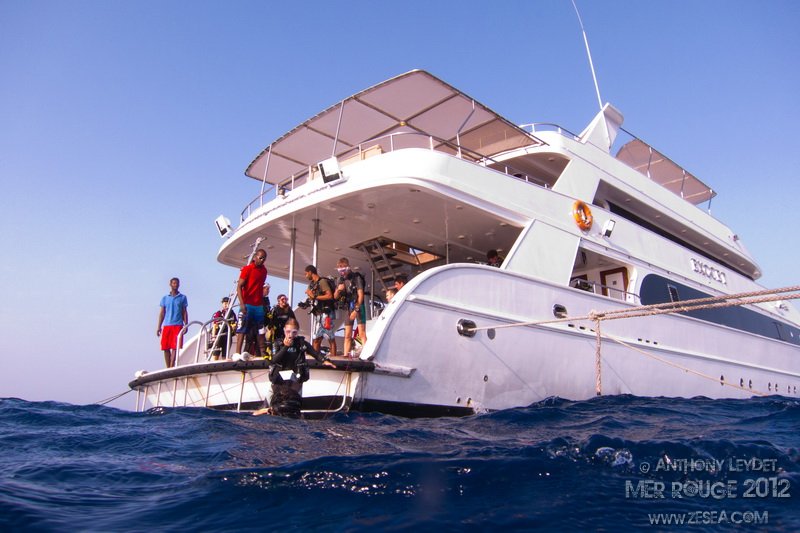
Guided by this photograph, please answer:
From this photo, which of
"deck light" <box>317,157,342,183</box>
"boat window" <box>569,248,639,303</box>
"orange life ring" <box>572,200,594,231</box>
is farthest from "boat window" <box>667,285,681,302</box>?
"deck light" <box>317,157,342,183</box>

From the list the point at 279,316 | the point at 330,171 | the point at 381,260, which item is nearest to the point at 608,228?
the point at 381,260

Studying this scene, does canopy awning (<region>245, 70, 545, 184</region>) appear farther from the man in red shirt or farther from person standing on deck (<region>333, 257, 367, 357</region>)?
the man in red shirt

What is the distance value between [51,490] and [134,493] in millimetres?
496

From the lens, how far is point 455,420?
20.2ft

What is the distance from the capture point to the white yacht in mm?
6648

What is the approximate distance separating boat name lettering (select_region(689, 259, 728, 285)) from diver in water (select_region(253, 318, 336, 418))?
31.0 ft

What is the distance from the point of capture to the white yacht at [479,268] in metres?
6.65

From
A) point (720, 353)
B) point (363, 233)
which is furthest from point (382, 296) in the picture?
point (720, 353)

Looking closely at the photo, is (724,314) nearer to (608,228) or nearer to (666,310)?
(608,228)

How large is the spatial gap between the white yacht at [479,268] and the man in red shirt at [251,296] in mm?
845

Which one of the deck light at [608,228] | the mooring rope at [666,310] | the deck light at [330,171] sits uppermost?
the deck light at [330,171]

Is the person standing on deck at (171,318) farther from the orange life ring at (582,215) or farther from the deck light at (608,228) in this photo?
the deck light at (608,228)

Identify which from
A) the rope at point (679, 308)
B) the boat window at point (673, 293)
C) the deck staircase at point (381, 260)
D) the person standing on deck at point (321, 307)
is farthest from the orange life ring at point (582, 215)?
the person standing on deck at point (321, 307)

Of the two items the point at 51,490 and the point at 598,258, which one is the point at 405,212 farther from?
the point at 51,490
